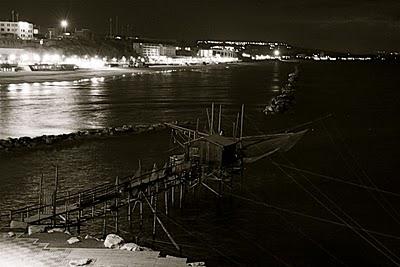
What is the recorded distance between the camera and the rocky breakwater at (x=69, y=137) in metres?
26.0

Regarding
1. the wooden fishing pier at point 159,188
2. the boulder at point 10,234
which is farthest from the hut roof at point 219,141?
the boulder at point 10,234

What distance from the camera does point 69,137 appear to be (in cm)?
2866

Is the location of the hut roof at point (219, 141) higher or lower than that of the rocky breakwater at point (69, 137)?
higher

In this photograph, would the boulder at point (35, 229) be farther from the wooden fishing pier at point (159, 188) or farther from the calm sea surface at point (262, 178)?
the calm sea surface at point (262, 178)

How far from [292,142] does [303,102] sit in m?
34.8

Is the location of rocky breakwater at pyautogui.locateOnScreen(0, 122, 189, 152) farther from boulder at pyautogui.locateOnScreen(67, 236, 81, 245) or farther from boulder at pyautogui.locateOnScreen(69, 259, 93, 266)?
boulder at pyautogui.locateOnScreen(69, 259, 93, 266)

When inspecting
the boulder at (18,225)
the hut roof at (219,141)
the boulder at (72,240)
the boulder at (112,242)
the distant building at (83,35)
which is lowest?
the boulder at (18,225)

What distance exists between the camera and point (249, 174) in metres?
22.1

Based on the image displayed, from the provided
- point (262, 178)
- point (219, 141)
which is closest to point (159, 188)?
point (219, 141)

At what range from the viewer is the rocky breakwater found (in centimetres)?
2596

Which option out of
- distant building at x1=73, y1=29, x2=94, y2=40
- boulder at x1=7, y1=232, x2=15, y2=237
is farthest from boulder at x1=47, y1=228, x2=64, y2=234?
distant building at x1=73, y1=29, x2=94, y2=40

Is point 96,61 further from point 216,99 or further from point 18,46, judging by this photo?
point 216,99

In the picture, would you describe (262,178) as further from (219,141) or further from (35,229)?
(35,229)

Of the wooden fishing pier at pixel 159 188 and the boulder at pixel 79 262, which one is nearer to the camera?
the boulder at pixel 79 262
